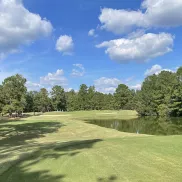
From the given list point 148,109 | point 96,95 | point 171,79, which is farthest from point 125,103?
point 171,79

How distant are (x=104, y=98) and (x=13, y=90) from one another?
60.7m

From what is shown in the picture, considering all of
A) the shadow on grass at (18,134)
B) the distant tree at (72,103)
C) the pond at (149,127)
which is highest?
the distant tree at (72,103)

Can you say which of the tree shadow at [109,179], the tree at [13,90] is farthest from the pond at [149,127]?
the tree shadow at [109,179]

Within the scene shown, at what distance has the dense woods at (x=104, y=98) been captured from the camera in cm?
6662

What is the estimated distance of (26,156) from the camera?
11.0 metres

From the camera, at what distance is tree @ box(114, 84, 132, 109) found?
396ft

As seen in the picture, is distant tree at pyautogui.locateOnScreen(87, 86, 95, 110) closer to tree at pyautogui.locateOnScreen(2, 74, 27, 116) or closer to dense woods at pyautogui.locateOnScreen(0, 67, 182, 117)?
dense woods at pyautogui.locateOnScreen(0, 67, 182, 117)

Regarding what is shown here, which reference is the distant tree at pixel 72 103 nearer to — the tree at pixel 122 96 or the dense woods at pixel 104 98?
the dense woods at pixel 104 98

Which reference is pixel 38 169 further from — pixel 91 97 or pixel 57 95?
pixel 91 97

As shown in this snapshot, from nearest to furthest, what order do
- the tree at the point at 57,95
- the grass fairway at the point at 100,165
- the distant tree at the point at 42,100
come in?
the grass fairway at the point at 100,165
the distant tree at the point at 42,100
the tree at the point at 57,95

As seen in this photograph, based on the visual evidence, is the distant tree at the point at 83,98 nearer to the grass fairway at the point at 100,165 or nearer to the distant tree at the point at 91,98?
the distant tree at the point at 91,98

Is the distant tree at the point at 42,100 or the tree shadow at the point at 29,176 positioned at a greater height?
the distant tree at the point at 42,100

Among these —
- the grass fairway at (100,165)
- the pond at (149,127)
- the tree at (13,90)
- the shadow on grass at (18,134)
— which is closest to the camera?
the grass fairway at (100,165)

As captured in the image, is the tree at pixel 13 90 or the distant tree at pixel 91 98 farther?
the distant tree at pixel 91 98
